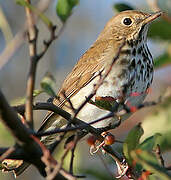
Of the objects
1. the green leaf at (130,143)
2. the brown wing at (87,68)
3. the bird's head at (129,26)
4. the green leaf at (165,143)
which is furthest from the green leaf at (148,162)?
the bird's head at (129,26)

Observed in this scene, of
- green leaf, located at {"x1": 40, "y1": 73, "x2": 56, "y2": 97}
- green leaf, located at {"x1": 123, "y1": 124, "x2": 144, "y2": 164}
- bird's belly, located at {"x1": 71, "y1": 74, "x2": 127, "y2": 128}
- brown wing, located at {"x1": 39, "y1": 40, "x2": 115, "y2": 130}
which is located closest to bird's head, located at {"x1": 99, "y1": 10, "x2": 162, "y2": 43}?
brown wing, located at {"x1": 39, "y1": 40, "x2": 115, "y2": 130}

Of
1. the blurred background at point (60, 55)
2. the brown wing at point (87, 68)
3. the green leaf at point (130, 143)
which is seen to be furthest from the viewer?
the blurred background at point (60, 55)

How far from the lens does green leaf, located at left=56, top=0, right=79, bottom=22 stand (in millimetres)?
1974

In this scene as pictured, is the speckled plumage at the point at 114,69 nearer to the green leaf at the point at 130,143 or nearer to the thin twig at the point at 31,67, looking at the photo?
the green leaf at the point at 130,143

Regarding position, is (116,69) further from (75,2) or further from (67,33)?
(67,33)

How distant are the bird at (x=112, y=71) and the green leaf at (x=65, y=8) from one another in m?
1.40

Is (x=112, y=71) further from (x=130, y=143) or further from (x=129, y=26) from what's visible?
(x=130, y=143)

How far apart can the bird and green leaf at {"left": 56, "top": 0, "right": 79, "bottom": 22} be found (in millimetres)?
1396

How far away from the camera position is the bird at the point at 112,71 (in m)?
3.60

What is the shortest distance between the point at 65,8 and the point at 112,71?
1.67 m

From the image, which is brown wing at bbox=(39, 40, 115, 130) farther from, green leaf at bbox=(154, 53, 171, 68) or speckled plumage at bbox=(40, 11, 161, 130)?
green leaf at bbox=(154, 53, 171, 68)

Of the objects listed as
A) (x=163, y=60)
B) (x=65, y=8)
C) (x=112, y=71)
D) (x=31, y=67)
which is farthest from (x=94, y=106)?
(x=31, y=67)

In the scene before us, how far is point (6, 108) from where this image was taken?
1.47 meters

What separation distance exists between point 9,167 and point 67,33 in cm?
597
